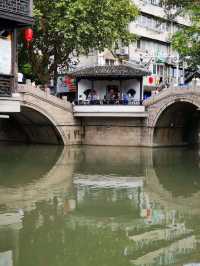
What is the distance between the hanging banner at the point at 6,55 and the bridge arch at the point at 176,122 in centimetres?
1346

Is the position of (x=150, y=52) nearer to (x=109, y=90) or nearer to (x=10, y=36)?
(x=109, y=90)

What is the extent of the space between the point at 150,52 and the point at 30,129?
42.2 ft

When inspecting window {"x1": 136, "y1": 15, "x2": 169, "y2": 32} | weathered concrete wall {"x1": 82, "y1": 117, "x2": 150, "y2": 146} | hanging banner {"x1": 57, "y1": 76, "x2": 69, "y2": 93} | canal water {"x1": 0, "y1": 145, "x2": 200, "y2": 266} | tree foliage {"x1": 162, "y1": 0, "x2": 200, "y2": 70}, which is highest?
window {"x1": 136, "y1": 15, "x2": 169, "y2": 32}

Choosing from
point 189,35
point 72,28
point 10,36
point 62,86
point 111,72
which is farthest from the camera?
point 62,86

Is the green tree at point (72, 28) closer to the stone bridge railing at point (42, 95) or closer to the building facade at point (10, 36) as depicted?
the stone bridge railing at point (42, 95)

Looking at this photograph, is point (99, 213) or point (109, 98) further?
point (109, 98)

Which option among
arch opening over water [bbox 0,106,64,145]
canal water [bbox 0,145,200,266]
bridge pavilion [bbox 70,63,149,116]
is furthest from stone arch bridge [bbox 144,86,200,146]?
canal water [bbox 0,145,200,266]

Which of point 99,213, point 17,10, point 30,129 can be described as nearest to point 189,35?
point 30,129

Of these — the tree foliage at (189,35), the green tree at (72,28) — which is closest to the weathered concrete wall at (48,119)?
the green tree at (72,28)

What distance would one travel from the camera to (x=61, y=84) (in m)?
36.5

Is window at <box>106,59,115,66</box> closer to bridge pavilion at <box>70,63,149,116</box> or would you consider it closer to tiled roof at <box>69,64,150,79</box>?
bridge pavilion at <box>70,63,149,116</box>

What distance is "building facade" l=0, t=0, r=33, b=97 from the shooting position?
14883mm

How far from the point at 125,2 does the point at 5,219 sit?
2080 centimetres

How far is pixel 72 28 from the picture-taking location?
2686cm
